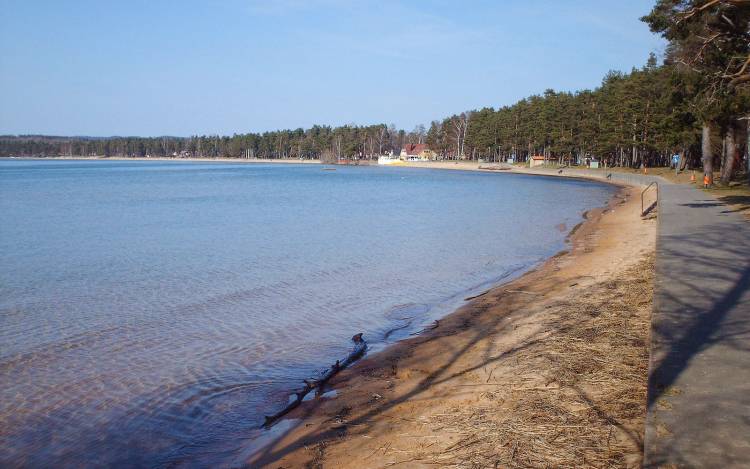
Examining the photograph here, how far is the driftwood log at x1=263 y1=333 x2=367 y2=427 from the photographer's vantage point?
743cm

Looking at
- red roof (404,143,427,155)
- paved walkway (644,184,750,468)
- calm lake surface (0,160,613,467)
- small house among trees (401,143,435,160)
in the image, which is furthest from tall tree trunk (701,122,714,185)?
red roof (404,143,427,155)

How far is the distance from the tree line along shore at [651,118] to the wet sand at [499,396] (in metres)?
8.43

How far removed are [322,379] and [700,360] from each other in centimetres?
468

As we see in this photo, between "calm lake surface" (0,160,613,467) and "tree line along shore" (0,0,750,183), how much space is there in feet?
23.2

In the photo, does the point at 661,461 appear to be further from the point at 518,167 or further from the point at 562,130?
the point at 518,167

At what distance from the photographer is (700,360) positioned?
5.62 meters

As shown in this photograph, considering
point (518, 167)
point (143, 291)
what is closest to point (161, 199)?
point (143, 291)

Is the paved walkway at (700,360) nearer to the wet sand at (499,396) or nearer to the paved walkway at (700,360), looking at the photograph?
the paved walkway at (700,360)

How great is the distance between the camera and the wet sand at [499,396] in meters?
5.22

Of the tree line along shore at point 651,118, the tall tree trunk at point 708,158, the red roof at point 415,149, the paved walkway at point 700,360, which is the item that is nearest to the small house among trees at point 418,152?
the red roof at point 415,149

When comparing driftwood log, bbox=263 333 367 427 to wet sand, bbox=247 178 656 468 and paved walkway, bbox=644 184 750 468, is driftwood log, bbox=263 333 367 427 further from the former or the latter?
paved walkway, bbox=644 184 750 468

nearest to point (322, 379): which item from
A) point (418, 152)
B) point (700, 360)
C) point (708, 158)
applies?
point (700, 360)

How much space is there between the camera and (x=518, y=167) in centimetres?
10650

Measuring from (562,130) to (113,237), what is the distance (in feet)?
245
